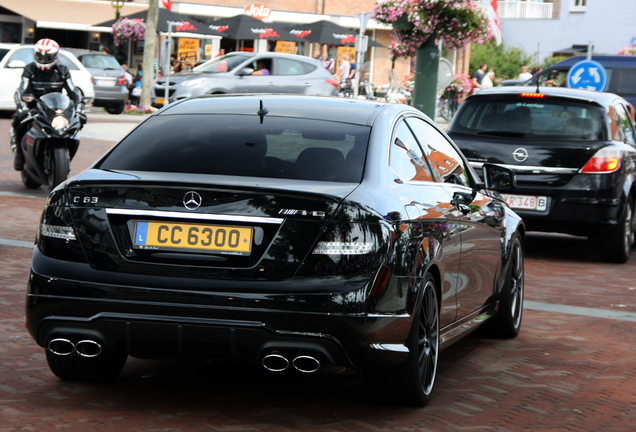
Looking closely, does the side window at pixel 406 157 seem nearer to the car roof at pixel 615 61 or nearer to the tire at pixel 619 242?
the tire at pixel 619 242

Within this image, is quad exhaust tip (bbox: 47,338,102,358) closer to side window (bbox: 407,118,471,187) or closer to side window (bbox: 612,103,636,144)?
side window (bbox: 407,118,471,187)

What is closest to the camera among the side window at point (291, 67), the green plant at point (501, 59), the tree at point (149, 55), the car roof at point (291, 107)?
the car roof at point (291, 107)

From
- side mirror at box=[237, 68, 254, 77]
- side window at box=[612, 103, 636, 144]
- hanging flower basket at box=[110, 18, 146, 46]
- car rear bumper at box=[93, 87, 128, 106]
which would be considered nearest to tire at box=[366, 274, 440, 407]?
side window at box=[612, 103, 636, 144]

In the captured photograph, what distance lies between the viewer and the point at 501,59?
Answer: 59.6 meters

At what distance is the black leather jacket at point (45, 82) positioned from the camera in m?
13.9

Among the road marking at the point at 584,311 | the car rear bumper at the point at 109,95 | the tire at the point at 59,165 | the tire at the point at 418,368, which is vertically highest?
the tire at the point at 418,368

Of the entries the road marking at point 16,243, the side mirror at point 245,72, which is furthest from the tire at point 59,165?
the side mirror at point 245,72

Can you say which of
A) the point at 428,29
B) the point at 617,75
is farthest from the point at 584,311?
the point at 617,75

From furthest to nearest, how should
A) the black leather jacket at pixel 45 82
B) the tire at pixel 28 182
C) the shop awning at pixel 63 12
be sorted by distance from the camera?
the shop awning at pixel 63 12 → the tire at pixel 28 182 → the black leather jacket at pixel 45 82

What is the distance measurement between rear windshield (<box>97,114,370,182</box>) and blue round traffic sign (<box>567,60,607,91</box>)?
13.5 meters

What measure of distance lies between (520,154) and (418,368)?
20.4ft

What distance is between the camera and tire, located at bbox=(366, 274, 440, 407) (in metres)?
4.93

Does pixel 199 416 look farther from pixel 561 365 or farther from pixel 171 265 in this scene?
pixel 561 365

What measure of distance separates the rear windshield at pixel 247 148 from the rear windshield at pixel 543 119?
5.98 meters
